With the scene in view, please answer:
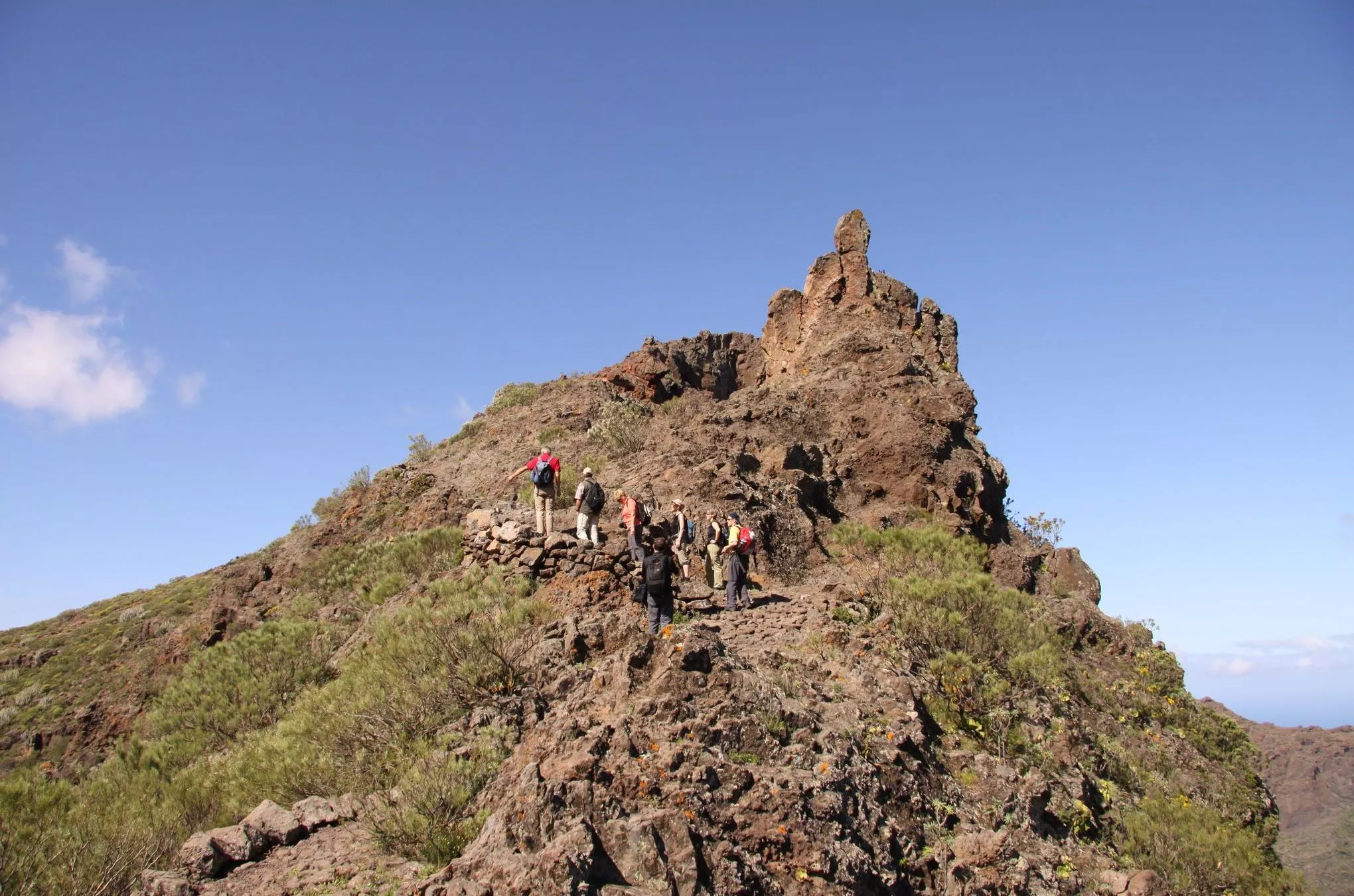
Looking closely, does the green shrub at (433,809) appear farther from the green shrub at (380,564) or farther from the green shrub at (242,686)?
the green shrub at (380,564)

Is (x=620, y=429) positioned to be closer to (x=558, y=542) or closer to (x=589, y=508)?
(x=589, y=508)

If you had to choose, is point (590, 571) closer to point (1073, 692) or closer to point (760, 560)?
point (760, 560)

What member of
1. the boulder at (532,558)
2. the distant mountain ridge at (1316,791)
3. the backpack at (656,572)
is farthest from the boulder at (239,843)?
the distant mountain ridge at (1316,791)

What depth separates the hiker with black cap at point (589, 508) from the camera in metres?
13.4

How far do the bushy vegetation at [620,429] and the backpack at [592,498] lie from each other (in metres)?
7.70

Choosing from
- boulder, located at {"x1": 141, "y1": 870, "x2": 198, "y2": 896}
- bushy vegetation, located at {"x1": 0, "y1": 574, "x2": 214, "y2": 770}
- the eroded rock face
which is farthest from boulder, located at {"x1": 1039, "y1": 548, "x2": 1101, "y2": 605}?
bushy vegetation, located at {"x1": 0, "y1": 574, "x2": 214, "y2": 770}

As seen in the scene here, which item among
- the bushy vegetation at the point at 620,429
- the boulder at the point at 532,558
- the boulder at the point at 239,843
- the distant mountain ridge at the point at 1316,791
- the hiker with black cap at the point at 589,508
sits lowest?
the distant mountain ridge at the point at 1316,791

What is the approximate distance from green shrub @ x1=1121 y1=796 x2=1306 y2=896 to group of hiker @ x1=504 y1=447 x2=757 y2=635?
6.10m

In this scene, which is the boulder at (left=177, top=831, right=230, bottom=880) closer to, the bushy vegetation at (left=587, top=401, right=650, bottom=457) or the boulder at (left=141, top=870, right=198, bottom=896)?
the boulder at (left=141, top=870, right=198, bottom=896)

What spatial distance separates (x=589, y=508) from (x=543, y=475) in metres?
1.12

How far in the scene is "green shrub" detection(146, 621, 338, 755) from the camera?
41.2 feet

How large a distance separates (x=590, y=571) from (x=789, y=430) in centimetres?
1072

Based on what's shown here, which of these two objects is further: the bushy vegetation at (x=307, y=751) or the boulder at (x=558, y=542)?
the boulder at (x=558, y=542)

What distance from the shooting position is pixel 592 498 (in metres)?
13.4
